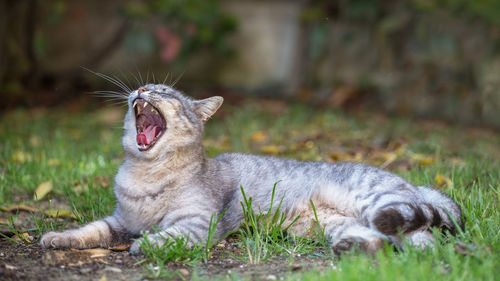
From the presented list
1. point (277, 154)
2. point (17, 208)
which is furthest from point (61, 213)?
point (277, 154)

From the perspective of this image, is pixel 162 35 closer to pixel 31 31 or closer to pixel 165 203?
pixel 31 31

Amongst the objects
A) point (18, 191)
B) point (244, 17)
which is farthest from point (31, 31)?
point (18, 191)

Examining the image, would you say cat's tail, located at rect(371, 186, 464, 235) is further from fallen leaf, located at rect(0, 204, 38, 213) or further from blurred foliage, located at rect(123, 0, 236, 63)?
blurred foliage, located at rect(123, 0, 236, 63)

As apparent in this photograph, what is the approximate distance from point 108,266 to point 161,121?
121 centimetres

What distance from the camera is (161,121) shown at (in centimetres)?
369

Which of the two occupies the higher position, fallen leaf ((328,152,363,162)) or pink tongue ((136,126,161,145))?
pink tongue ((136,126,161,145))

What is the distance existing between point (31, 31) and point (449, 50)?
7.13 m

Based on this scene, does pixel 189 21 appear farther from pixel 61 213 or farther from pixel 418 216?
pixel 418 216

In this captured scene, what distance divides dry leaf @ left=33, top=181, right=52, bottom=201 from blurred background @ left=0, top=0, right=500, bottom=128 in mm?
3882

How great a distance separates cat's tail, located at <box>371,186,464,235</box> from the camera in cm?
281

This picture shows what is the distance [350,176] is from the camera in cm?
341

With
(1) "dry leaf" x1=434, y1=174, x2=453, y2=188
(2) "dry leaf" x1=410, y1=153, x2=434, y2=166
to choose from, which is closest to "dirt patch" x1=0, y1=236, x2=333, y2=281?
(1) "dry leaf" x1=434, y1=174, x2=453, y2=188

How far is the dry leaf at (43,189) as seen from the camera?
415 cm

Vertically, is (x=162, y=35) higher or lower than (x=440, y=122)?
higher
